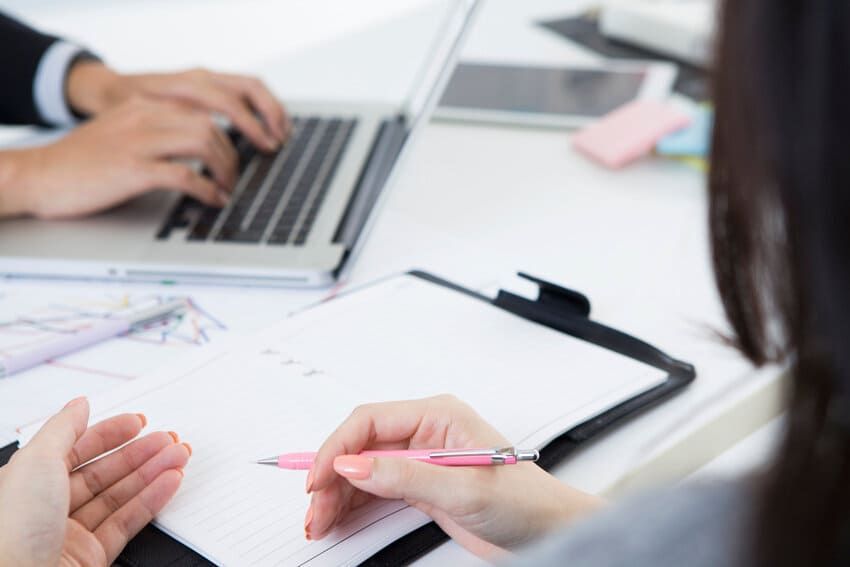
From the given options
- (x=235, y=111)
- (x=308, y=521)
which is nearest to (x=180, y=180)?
(x=235, y=111)

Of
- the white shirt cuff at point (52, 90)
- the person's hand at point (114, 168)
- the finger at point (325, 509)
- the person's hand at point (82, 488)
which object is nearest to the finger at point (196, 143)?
the person's hand at point (114, 168)

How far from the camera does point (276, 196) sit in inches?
41.7

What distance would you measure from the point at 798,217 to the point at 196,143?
0.82 meters

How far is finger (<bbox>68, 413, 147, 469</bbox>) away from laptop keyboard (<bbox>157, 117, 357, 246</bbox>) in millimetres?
317

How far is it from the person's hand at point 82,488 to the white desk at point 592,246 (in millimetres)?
188

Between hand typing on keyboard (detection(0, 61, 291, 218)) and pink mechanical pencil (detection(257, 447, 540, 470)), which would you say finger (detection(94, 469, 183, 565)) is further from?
hand typing on keyboard (detection(0, 61, 291, 218))

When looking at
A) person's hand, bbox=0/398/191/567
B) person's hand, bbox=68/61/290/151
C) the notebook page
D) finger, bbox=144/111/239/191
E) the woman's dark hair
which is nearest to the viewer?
the woman's dark hair

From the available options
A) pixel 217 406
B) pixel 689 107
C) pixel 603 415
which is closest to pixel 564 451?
pixel 603 415

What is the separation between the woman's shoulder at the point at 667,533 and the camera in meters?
0.36

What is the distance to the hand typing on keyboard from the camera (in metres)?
1.03

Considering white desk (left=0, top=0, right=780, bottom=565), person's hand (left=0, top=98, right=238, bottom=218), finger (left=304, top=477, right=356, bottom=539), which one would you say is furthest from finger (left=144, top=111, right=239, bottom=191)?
finger (left=304, top=477, right=356, bottom=539)

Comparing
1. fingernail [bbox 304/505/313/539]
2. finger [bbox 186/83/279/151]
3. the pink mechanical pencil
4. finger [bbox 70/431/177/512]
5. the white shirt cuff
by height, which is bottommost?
the white shirt cuff

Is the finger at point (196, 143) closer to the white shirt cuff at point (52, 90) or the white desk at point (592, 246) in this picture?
the white desk at point (592, 246)

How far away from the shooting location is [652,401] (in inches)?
30.2
